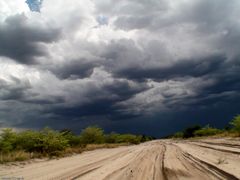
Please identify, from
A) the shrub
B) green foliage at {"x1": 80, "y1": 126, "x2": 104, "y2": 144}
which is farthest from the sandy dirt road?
green foliage at {"x1": 80, "y1": 126, "x2": 104, "y2": 144}

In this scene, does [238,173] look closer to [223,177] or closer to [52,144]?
[223,177]

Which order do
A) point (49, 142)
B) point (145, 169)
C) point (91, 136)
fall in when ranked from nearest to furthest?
1. point (145, 169)
2. point (49, 142)
3. point (91, 136)

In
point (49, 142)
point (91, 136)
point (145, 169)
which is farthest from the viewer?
point (91, 136)

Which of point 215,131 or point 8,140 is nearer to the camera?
point 8,140

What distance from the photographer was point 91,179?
1529 centimetres

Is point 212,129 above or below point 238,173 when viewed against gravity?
above

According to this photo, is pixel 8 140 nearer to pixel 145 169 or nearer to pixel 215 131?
pixel 145 169

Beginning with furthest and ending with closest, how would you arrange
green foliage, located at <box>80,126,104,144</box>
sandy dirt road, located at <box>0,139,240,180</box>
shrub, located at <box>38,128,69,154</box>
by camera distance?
green foliage, located at <box>80,126,104,144</box> < shrub, located at <box>38,128,69,154</box> < sandy dirt road, located at <box>0,139,240,180</box>

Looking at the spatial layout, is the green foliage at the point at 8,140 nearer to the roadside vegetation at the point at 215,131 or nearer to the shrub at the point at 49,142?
the shrub at the point at 49,142

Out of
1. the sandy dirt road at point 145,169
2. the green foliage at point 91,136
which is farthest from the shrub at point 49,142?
the green foliage at point 91,136

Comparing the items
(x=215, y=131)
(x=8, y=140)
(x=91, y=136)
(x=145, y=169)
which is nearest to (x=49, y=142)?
(x=8, y=140)

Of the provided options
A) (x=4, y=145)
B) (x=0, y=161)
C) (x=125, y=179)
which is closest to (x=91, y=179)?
(x=125, y=179)

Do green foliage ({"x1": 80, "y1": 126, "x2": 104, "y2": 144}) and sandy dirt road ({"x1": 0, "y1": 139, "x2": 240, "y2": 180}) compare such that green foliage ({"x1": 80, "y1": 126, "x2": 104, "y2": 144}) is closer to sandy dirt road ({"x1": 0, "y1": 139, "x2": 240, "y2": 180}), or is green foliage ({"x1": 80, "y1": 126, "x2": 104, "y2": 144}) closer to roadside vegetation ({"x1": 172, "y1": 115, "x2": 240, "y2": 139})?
roadside vegetation ({"x1": 172, "y1": 115, "x2": 240, "y2": 139})

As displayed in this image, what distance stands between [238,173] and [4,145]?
125 ft
